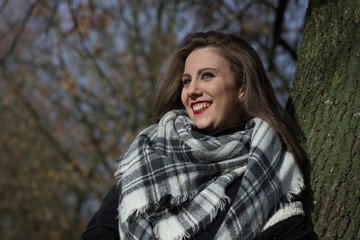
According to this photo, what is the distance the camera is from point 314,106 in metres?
2.22

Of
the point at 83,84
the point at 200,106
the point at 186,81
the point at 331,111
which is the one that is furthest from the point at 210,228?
the point at 83,84

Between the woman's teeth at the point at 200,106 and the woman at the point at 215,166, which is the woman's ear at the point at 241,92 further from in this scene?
the woman's teeth at the point at 200,106

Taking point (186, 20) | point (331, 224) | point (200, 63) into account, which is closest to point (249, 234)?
point (331, 224)

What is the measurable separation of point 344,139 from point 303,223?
433 millimetres

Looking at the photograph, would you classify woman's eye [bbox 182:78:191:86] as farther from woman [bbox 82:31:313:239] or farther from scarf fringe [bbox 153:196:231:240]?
scarf fringe [bbox 153:196:231:240]

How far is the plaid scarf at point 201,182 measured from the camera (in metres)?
2.09

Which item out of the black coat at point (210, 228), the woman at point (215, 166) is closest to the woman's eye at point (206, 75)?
the woman at point (215, 166)

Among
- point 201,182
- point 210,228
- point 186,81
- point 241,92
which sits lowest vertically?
point 210,228

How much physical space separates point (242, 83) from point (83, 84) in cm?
912

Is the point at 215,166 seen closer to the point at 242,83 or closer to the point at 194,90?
the point at 194,90

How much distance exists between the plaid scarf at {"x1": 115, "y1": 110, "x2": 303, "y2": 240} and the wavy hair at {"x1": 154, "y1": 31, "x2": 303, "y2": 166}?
0.08 m

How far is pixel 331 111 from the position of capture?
2129 millimetres

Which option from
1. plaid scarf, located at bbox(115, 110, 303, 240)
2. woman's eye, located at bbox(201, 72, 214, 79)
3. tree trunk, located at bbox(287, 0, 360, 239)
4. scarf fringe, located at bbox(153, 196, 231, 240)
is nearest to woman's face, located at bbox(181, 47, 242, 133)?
woman's eye, located at bbox(201, 72, 214, 79)

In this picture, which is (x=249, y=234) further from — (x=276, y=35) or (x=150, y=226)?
(x=276, y=35)
